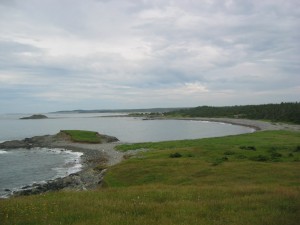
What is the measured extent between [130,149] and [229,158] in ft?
111

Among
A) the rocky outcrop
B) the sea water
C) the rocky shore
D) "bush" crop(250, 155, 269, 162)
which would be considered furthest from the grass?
"bush" crop(250, 155, 269, 162)

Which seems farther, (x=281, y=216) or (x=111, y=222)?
(x=281, y=216)

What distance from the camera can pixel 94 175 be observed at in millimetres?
46750

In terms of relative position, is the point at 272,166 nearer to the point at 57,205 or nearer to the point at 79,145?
the point at 57,205

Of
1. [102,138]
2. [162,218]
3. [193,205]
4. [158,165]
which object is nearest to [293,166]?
[158,165]

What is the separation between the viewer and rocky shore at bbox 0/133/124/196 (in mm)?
39906

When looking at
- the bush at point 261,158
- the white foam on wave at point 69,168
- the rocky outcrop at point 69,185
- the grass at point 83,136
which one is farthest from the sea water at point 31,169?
the bush at point 261,158

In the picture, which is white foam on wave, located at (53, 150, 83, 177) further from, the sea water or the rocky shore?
the rocky shore

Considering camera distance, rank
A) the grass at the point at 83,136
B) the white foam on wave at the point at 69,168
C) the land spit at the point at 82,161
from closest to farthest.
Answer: the land spit at the point at 82,161, the white foam on wave at the point at 69,168, the grass at the point at 83,136

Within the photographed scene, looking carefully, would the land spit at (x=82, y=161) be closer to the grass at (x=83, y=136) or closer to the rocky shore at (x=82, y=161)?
the rocky shore at (x=82, y=161)

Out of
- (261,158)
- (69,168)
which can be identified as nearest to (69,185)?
(69,168)

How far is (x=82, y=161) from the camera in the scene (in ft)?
213

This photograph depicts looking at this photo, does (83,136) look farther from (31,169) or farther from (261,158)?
(261,158)

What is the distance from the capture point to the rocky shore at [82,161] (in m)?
39.9
